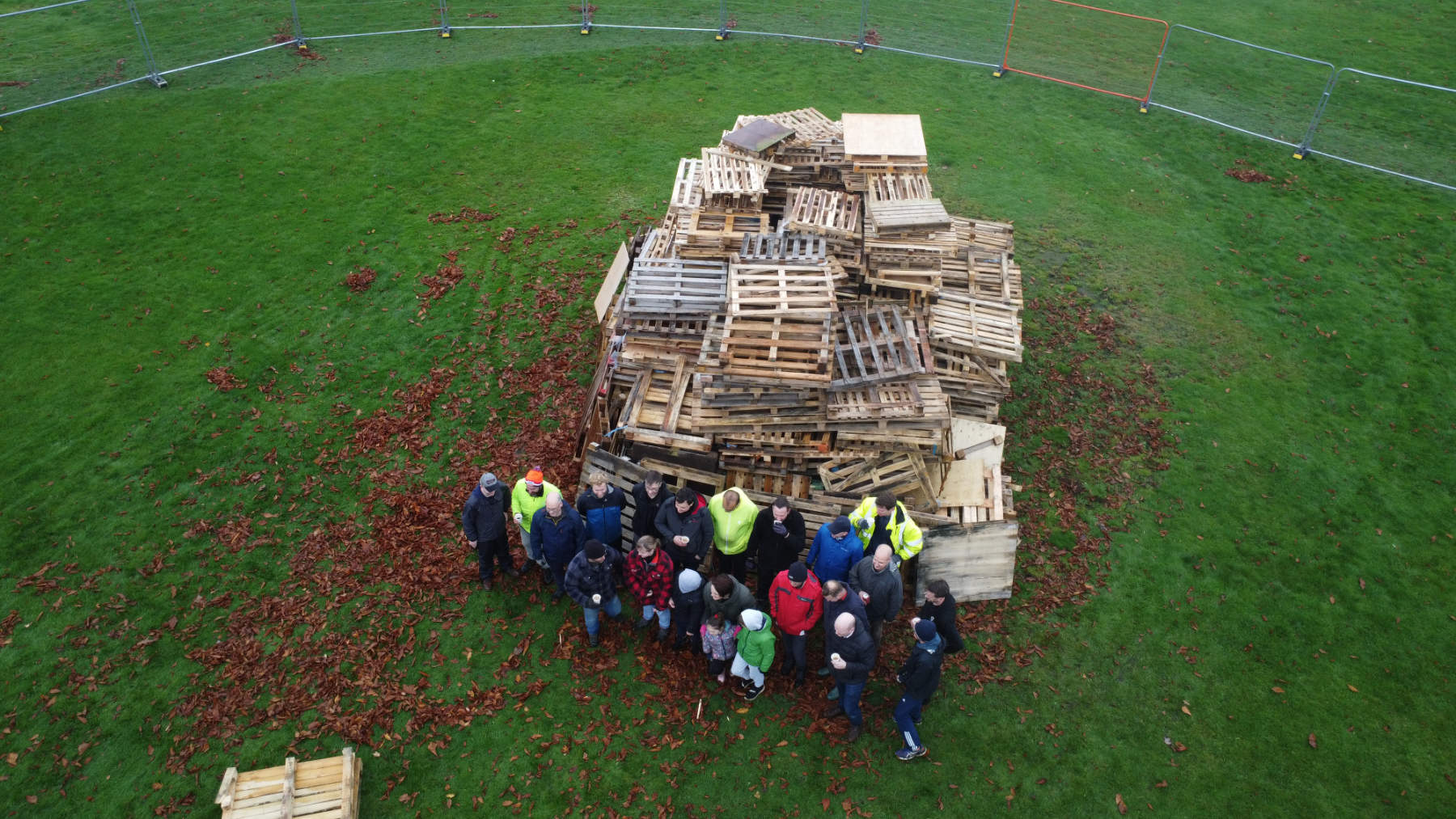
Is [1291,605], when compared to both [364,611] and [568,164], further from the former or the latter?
[568,164]

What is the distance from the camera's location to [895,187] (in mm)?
13195

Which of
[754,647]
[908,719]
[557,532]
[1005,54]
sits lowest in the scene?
[908,719]

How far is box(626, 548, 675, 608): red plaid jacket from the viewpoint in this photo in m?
9.33

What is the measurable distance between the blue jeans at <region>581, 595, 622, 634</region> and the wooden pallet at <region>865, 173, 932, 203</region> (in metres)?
7.22

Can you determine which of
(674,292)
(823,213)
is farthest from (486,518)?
(823,213)

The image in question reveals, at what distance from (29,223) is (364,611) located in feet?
39.9

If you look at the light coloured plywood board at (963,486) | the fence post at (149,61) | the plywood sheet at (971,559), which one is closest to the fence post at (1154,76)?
the light coloured plywood board at (963,486)

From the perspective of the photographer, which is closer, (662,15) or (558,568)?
(558,568)

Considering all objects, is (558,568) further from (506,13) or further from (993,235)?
(506,13)

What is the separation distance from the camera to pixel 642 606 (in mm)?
10031

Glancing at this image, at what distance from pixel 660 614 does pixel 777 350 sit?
371cm

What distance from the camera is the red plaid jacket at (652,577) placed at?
30.6 feet

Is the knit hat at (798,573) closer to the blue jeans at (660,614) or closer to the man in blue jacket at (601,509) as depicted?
the blue jeans at (660,614)

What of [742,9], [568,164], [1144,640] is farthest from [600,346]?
[742,9]
